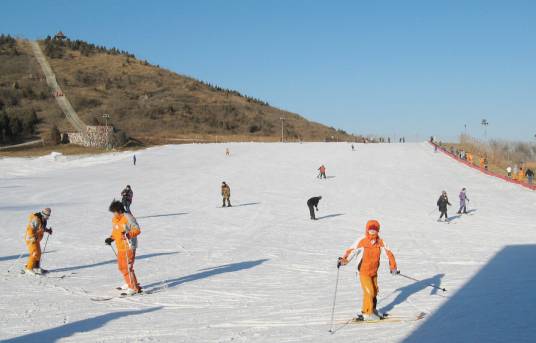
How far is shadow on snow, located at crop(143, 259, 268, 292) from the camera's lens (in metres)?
10.4

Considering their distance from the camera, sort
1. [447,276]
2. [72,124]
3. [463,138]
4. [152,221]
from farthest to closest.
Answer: [72,124] → [463,138] → [152,221] → [447,276]

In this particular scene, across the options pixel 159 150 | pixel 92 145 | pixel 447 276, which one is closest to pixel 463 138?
pixel 159 150

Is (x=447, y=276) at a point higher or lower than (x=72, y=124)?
lower

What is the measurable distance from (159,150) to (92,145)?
7.77 m

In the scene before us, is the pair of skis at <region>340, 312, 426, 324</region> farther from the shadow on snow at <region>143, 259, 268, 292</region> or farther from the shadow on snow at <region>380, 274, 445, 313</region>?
the shadow on snow at <region>143, 259, 268, 292</region>

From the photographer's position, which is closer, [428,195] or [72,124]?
[428,195]

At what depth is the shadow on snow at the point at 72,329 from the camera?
6922 mm

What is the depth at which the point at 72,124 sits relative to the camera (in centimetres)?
7450

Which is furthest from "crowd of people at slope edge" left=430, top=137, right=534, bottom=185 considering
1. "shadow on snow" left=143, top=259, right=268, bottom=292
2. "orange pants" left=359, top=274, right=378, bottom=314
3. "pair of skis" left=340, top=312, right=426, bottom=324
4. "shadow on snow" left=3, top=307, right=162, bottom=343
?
"shadow on snow" left=3, top=307, right=162, bottom=343

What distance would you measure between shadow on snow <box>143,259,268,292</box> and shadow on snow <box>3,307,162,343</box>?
5.83 ft

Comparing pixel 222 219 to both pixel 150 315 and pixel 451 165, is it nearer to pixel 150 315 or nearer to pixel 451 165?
pixel 150 315

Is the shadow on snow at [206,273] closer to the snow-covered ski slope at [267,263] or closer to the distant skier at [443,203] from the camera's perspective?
the snow-covered ski slope at [267,263]

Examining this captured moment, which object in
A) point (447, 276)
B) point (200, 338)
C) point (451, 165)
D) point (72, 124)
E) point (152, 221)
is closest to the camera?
point (200, 338)

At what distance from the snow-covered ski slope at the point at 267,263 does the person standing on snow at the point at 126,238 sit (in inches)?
15.2
